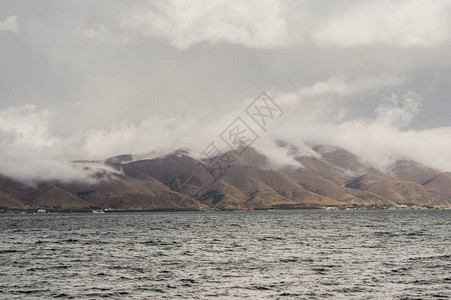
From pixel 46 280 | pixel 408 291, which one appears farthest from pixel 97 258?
pixel 408 291

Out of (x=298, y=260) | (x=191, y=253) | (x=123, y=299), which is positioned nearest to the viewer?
(x=123, y=299)

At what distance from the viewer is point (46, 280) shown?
55156 millimetres

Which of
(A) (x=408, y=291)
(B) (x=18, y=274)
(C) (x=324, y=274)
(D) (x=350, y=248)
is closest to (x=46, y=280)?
(B) (x=18, y=274)

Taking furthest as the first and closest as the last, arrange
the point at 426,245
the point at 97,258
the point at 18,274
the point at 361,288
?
the point at 426,245
the point at 97,258
the point at 18,274
the point at 361,288

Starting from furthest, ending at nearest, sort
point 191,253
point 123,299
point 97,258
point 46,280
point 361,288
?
point 191,253 < point 97,258 < point 46,280 < point 361,288 < point 123,299

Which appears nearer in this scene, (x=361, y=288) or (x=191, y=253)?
(x=361, y=288)

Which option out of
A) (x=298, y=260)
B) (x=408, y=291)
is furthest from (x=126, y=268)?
(x=408, y=291)

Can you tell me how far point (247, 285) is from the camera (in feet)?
164

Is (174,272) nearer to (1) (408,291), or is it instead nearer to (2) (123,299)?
(2) (123,299)

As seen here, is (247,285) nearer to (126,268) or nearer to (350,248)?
(126,268)

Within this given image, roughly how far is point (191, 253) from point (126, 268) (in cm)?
1940

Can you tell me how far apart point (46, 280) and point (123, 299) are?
1685 cm

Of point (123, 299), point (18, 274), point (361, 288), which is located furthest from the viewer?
point (18, 274)

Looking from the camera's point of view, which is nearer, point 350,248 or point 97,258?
point 97,258
